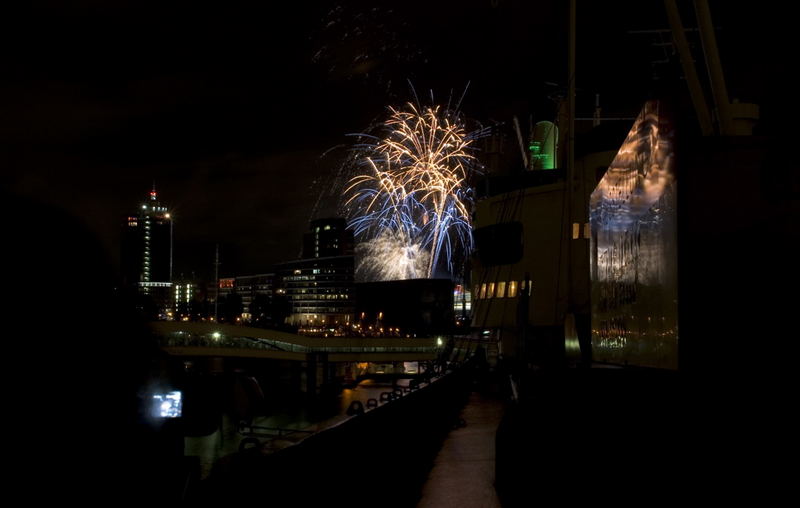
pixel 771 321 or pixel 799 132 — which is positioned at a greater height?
pixel 799 132

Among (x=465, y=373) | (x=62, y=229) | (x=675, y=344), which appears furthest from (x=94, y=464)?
(x=465, y=373)

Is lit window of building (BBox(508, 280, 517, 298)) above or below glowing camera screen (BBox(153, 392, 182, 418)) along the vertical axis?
above

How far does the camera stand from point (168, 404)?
11.8 feet

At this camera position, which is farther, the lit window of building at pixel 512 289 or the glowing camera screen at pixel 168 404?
the lit window of building at pixel 512 289

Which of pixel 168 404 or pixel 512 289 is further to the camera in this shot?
pixel 512 289

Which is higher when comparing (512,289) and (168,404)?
(512,289)

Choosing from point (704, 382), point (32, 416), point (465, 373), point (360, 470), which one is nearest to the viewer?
point (32, 416)

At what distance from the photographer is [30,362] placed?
243cm

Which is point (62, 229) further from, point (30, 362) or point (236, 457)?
point (236, 457)

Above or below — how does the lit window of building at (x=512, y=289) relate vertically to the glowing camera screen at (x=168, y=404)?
above

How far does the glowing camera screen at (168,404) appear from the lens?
3.35 meters

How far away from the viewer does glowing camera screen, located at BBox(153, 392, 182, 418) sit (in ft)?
11.0

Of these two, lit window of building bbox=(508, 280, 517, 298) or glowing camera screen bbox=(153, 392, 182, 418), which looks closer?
glowing camera screen bbox=(153, 392, 182, 418)

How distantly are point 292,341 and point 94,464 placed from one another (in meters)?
84.9
